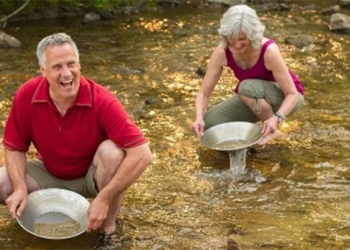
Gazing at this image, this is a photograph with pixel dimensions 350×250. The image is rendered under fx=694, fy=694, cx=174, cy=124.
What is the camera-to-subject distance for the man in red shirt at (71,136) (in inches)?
156

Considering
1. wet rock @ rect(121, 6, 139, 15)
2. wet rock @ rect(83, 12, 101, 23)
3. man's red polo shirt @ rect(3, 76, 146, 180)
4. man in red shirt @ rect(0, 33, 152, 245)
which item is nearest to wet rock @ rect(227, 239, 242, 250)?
man in red shirt @ rect(0, 33, 152, 245)

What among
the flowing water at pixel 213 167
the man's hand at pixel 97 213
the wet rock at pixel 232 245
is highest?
the man's hand at pixel 97 213

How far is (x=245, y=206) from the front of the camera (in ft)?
15.9

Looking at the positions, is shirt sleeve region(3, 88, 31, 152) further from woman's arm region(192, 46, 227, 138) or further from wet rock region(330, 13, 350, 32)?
wet rock region(330, 13, 350, 32)

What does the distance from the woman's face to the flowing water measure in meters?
0.98

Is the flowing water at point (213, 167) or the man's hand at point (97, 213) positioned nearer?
the man's hand at point (97, 213)

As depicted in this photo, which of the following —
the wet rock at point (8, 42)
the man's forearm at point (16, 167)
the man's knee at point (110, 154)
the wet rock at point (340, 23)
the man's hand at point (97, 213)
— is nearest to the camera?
the man's hand at point (97, 213)

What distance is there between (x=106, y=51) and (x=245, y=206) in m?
7.09

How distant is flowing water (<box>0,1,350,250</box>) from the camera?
438 centimetres

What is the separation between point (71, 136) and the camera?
409 centimetres

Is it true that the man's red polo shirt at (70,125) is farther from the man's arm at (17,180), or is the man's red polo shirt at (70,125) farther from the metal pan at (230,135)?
the metal pan at (230,135)

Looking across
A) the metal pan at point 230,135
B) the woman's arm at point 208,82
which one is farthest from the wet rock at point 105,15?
the metal pan at point 230,135

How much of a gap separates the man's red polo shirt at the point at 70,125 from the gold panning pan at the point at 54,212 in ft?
0.63

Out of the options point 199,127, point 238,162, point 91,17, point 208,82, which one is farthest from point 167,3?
point 238,162
